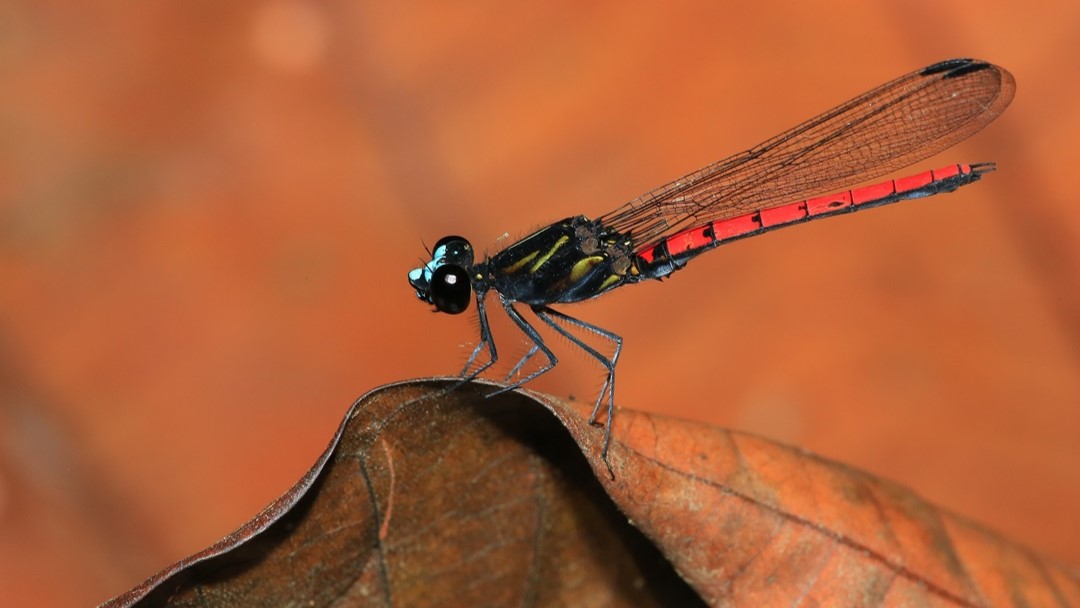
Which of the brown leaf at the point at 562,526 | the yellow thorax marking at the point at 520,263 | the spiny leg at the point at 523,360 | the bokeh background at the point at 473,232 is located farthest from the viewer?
the yellow thorax marking at the point at 520,263

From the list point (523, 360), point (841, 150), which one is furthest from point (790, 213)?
point (523, 360)

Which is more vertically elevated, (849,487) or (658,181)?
(658,181)

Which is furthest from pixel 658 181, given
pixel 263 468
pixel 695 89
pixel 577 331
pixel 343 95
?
pixel 263 468

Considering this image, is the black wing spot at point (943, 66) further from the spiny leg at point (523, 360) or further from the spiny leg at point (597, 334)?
the spiny leg at point (523, 360)

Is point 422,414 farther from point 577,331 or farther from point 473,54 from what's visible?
point 473,54

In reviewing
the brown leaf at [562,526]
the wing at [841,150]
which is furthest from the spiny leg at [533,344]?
the brown leaf at [562,526]

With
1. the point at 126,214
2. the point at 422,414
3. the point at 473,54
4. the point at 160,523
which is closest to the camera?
the point at 422,414

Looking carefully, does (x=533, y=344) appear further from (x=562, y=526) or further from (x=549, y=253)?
(x=562, y=526)
